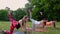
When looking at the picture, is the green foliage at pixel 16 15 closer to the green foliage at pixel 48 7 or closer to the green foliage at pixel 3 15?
the green foliage at pixel 3 15

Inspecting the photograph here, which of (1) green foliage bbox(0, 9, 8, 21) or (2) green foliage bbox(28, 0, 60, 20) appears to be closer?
(2) green foliage bbox(28, 0, 60, 20)

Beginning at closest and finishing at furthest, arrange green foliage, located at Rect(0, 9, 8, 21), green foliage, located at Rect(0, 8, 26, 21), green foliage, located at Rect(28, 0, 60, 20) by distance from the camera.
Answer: green foliage, located at Rect(28, 0, 60, 20), green foliage, located at Rect(0, 8, 26, 21), green foliage, located at Rect(0, 9, 8, 21)

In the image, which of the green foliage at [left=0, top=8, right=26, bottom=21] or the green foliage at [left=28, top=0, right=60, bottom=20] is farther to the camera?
the green foliage at [left=0, top=8, right=26, bottom=21]

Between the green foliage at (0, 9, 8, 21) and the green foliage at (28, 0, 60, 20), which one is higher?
the green foliage at (28, 0, 60, 20)

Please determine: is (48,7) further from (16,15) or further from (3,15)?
(3,15)

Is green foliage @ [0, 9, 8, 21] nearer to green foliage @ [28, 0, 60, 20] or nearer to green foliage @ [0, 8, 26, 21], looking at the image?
green foliage @ [0, 8, 26, 21]

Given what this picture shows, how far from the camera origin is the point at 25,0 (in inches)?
1591

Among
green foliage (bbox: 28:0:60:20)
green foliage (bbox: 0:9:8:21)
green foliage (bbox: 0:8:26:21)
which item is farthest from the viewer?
green foliage (bbox: 0:9:8:21)

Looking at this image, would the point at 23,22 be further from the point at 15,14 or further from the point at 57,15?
the point at 15,14

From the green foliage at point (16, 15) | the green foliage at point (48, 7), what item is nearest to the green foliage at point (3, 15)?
the green foliage at point (16, 15)

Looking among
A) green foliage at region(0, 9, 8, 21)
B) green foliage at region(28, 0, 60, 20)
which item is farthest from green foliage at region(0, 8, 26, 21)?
green foliage at region(28, 0, 60, 20)

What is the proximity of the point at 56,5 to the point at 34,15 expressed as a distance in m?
4.83

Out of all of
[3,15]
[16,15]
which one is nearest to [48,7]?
[16,15]

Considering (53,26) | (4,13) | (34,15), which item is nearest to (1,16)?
(4,13)
